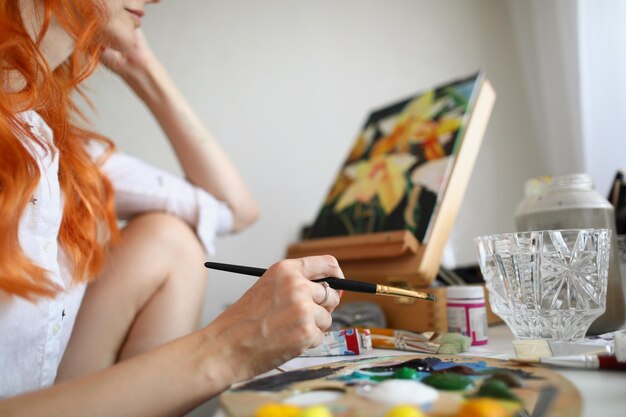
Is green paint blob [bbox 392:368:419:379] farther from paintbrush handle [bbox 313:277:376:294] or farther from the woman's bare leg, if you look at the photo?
the woman's bare leg

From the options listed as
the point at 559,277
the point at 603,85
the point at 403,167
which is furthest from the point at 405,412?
the point at 603,85

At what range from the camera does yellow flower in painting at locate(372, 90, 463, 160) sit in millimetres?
971

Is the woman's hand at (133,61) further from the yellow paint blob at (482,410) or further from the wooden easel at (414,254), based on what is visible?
the yellow paint blob at (482,410)

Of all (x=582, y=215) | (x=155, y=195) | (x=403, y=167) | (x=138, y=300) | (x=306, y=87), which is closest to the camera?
(x=582, y=215)

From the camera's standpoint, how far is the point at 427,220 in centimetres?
87

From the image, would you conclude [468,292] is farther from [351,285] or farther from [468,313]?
[351,285]

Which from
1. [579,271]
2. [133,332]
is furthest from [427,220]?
[133,332]

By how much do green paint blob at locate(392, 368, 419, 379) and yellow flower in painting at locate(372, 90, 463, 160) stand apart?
1.87 feet

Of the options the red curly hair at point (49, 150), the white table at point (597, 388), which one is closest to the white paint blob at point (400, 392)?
the white table at point (597, 388)

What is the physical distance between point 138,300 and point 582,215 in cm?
67

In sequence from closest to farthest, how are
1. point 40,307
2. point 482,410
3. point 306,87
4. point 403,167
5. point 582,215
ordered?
point 482,410, point 40,307, point 582,215, point 403,167, point 306,87

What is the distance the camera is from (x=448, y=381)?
0.41 metres

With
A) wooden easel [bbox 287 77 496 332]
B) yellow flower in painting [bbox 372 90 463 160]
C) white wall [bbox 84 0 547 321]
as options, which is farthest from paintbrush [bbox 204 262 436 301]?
white wall [bbox 84 0 547 321]

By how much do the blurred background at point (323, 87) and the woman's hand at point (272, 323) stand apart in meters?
0.80
